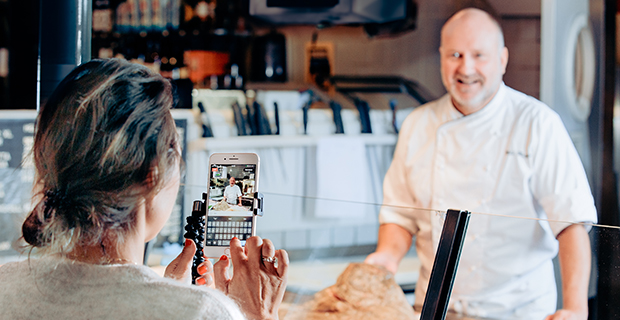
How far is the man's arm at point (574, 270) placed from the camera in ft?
2.64

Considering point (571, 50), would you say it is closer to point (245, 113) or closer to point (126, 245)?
point (245, 113)

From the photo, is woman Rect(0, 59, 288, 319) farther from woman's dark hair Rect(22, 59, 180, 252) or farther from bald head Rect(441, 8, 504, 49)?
bald head Rect(441, 8, 504, 49)

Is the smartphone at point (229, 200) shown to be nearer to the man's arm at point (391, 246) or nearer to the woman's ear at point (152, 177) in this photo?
the woman's ear at point (152, 177)

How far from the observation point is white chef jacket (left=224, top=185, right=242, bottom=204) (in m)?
0.88

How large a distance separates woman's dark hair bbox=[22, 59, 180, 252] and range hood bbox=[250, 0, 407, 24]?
6.84 feet

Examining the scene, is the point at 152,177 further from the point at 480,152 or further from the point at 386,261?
the point at 480,152

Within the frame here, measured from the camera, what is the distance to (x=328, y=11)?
8.91 feet

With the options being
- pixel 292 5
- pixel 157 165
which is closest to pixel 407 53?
pixel 292 5

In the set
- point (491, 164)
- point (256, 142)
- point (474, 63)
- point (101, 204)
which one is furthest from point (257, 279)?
point (256, 142)

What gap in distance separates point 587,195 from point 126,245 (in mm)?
1864

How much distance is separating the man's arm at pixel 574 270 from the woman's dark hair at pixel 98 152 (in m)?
0.61

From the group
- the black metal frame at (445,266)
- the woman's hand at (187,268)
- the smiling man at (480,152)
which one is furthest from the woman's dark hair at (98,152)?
the smiling man at (480,152)

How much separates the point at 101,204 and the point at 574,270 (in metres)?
0.72

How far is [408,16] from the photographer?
99.2 inches
